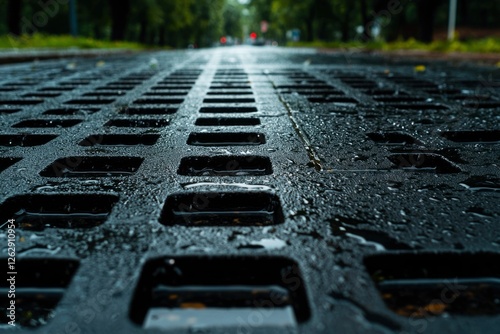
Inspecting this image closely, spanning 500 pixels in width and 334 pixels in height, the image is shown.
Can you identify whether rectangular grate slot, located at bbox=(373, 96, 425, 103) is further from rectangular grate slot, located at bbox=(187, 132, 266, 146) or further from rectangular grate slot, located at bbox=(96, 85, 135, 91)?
rectangular grate slot, located at bbox=(96, 85, 135, 91)

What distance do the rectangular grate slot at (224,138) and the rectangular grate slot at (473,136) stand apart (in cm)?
116

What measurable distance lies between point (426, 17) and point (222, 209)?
19.2 meters

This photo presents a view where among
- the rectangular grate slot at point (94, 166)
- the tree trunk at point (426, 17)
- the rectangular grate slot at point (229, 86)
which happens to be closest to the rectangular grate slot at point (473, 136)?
the rectangular grate slot at point (94, 166)

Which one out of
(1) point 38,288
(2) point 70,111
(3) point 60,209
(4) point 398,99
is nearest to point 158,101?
(2) point 70,111

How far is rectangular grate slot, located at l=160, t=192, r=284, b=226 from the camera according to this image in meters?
1.70

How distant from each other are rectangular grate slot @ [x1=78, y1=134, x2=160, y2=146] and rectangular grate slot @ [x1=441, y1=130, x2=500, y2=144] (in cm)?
180

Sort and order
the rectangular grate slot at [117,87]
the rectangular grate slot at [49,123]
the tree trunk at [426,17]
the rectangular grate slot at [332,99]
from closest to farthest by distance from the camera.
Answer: the rectangular grate slot at [49,123] < the rectangular grate slot at [332,99] < the rectangular grate slot at [117,87] < the tree trunk at [426,17]

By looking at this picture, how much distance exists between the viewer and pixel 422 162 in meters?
2.41

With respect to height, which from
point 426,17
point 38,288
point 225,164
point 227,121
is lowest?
point 38,288

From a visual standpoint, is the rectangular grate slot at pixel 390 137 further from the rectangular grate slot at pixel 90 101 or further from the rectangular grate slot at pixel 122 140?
the rectangular grate slot at pixel 90 101

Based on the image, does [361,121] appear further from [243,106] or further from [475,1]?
[475,1]

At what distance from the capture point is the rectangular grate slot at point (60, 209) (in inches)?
67.3

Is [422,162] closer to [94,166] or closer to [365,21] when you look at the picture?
[94,166]

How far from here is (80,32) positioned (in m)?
43.3
